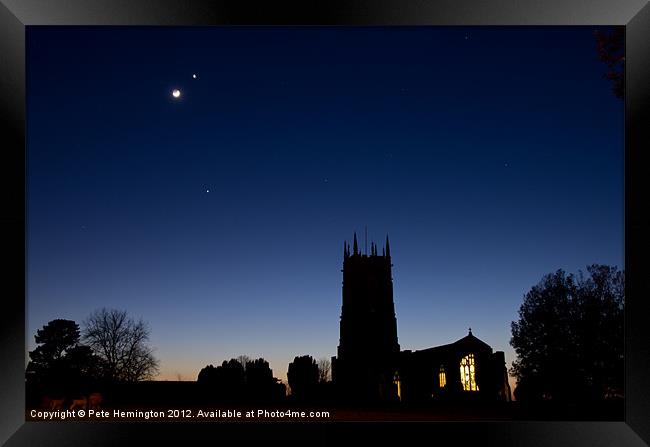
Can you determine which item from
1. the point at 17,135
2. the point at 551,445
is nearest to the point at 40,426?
the point at 17,135

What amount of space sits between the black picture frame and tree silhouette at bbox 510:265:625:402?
8224mm

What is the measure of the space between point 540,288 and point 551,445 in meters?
8.81

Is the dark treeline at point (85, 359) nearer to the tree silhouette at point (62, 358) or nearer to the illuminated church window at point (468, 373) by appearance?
the tree silhouette at point (62, 358)

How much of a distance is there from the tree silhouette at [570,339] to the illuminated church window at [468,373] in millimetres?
5305

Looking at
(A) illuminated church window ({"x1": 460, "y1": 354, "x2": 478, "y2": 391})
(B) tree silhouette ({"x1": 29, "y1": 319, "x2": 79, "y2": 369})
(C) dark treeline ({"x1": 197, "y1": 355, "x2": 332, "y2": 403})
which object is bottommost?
(A) illuminated church window ({"x1": 460, "y1": 354, "x2": 478, "y2": 391})

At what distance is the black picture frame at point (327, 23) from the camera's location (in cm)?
306

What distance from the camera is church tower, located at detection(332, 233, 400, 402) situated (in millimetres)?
30531

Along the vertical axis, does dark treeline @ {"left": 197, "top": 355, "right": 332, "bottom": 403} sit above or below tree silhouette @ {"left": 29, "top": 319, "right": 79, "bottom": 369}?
below

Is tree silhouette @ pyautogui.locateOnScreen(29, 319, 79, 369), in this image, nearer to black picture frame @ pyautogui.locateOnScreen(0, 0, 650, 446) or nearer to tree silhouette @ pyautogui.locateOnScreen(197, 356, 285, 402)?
tree silhouette @ pyautogui.locateOnScreen(197, 356, 285, 402)

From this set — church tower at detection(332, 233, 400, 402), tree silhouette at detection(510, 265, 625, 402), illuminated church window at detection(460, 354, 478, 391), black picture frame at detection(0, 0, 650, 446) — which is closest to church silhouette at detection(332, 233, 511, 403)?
church tower at detection(332, 233, 400, 402)

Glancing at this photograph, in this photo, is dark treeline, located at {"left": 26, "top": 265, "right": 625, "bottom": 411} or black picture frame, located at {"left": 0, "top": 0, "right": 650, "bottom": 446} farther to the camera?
dark treeline, located at {"left": 26, "top": 265, "right": 625, "bottom": 411}

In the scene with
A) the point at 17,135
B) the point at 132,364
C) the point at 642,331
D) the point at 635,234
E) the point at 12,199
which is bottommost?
the point at 132,364

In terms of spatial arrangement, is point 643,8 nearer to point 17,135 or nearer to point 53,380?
point 17,135

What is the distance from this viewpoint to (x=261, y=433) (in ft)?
10.3
